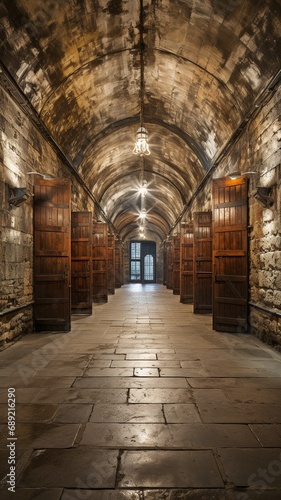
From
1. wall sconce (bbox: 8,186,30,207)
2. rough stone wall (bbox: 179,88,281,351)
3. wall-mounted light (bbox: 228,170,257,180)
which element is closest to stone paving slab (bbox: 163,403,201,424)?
rough stone wall (bbox: 179,88,281,351)

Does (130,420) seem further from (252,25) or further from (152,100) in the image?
(152,100)

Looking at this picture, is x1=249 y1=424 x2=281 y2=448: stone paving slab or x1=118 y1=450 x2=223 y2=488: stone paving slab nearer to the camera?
x1=118 y1=450 x2=223 y2=488: stone paving slab

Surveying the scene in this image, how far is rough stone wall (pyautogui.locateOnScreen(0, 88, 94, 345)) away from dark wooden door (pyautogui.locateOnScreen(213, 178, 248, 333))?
405 cm

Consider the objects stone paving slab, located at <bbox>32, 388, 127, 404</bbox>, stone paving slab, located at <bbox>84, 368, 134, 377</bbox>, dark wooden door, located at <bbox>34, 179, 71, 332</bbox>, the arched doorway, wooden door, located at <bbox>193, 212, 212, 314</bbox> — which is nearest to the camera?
stone paving slab, located at <bbox>32, 388, 127, 404</bbox>

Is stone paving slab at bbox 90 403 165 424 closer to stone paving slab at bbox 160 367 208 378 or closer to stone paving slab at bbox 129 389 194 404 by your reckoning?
stone paving slab at bbox 129 389 194 404

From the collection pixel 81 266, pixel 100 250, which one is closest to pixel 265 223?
pixel 81 266

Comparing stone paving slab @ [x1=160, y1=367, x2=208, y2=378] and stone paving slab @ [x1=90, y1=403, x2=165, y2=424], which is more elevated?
stone paving slab @ [x1=90, y1=403, x2=165, y2=424]

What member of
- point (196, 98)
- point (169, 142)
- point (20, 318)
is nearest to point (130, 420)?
point (20, 318)

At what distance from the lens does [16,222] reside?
6.19m

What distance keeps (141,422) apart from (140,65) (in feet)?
25.3

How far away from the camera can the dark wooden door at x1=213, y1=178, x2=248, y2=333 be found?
23.0ft

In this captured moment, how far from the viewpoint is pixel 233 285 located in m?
7.14

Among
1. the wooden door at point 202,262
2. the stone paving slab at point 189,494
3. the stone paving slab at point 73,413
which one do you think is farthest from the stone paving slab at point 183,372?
the wooden door at point 202,262

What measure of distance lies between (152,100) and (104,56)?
8.53 feet
